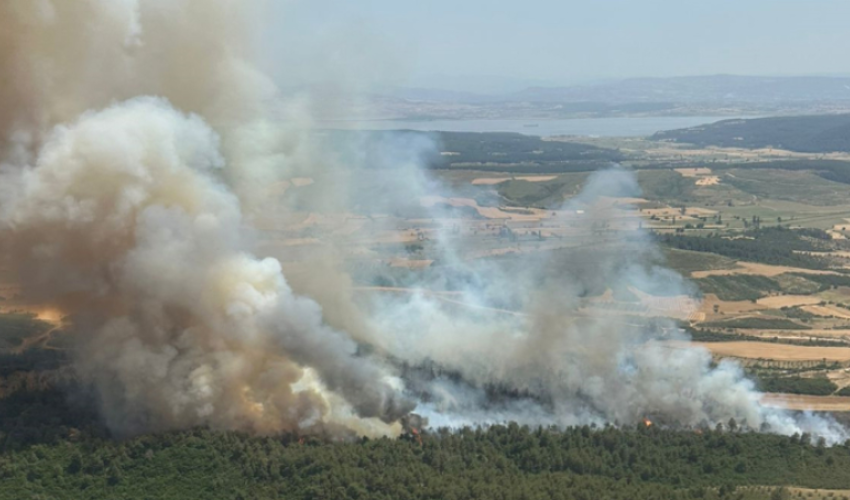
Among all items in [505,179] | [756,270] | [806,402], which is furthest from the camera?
[505,179]

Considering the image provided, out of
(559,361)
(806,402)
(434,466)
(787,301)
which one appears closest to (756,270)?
(787,301)

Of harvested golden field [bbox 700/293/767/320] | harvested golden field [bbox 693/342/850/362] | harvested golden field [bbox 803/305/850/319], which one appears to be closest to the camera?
harvested golden field [bbox 693/342/850/362]

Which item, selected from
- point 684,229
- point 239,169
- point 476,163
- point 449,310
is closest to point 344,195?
point 449,310

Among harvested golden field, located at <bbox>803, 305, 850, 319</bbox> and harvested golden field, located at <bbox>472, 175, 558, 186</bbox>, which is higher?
harvested golden field, located at <bbox>472, 175, 558, 186</bbox>

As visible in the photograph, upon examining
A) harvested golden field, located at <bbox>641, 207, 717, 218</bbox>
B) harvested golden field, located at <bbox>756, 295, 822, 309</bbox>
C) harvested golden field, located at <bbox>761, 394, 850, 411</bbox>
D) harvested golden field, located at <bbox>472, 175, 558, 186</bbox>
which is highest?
harvested golden field, located at <bbox>472, 175, 558, 186</bbox>

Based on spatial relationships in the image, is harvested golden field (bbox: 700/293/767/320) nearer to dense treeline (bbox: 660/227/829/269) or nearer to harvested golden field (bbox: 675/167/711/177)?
dense treeline (bbox: 660/227/829/269)

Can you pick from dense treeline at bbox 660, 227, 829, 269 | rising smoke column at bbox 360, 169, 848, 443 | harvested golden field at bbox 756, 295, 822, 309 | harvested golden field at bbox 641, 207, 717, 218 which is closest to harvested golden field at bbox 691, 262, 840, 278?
dense treeline at bbox 660, 227, 829, 269

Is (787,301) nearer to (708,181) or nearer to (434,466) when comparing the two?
(434,466)
